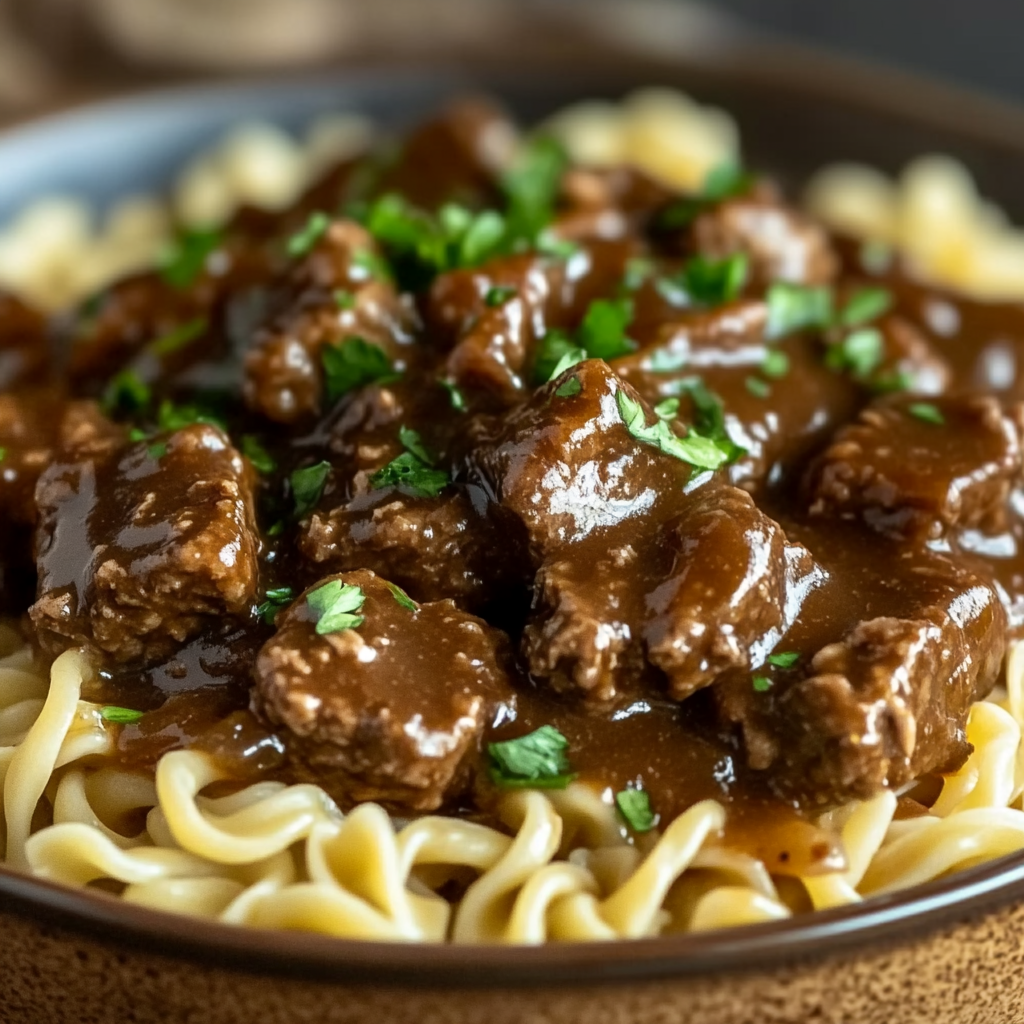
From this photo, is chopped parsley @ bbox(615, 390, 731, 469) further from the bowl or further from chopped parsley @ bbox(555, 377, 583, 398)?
the bowl

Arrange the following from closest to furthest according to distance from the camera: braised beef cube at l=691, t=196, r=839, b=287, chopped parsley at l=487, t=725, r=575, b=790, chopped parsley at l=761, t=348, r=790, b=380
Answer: chopped parsley at l=487, t=725, r=575, b=790, chopped parsley at l=761, t=348, r=790, b=380, braised beef cube at l=691, t=196, r=839, b=287

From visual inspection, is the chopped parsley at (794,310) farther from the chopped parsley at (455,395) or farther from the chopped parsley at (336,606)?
the chopped parsley at (336,606)

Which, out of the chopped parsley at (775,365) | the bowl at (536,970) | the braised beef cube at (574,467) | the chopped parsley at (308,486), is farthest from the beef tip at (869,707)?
the chopped parsley at (308,486)

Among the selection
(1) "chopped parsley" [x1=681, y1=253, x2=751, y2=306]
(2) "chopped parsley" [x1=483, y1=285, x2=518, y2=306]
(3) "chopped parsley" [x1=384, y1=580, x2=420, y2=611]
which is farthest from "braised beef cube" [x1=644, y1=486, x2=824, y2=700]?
(1) "chopped parsley" [x1=681, y1=253, x2=751, y2=306]

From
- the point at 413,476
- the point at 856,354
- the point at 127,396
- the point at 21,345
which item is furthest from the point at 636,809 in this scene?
the point at 21,345

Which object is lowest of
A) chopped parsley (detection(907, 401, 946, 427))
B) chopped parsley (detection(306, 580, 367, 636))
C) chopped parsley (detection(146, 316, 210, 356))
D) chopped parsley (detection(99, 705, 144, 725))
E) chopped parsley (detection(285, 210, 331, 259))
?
chopped parsley (detection(99, 705, 144, 725))

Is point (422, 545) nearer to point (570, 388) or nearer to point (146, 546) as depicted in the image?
point (570, 388)

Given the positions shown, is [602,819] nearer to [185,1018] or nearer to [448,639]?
[448,639]
